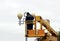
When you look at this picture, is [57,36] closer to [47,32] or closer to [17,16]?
[47,32]

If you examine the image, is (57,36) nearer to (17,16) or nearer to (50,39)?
(50,39)

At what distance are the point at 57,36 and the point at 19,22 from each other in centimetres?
609

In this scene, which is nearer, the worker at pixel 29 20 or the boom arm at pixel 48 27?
the worker at pixel 29 20

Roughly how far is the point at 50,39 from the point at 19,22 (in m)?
5.22

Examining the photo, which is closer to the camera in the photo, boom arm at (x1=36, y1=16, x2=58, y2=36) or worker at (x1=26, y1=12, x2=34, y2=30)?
worker at (x1=26, y1=12, x2=34, y2=30)

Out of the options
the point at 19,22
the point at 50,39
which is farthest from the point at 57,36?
the point at 19,22

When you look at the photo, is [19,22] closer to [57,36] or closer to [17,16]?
[17,16]

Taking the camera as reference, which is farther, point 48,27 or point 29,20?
point 48,27

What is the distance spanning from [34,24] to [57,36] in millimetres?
4141

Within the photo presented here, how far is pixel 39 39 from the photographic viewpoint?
75562 millimetres

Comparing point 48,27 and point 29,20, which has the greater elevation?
point 29,20

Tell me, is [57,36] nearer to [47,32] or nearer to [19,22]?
[47,32]

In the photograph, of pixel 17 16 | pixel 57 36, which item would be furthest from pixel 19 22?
pixel 57 36

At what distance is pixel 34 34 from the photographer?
72312 mm
